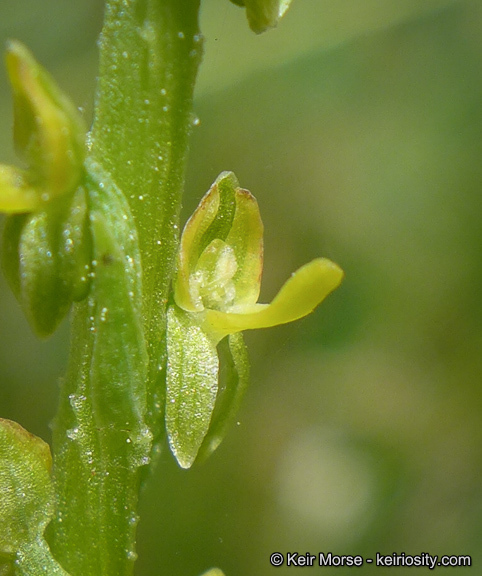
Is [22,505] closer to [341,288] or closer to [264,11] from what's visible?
[264,11]

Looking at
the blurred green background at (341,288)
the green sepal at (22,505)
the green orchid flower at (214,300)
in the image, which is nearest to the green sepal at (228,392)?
the green orchid flower at (214,300)

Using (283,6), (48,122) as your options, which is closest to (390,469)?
(283,6)

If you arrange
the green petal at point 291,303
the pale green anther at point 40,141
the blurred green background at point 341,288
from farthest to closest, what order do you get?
1. the blurred green background at point 341,288
2. the green petal at point 291,303
3. the pale green anther at point 40,141

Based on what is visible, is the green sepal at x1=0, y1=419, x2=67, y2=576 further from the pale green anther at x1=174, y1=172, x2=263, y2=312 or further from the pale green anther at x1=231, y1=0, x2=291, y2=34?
the pale green anther at x1=231, y1=0, x2=291, y2=34

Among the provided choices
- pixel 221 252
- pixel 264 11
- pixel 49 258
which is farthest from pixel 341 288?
pixel 49 258

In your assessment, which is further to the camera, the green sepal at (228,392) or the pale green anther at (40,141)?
the green sepal at (228,392)

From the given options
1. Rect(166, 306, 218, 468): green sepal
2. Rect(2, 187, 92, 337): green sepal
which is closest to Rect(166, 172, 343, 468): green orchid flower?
Rect(166, 306, 218, 468): green sepal

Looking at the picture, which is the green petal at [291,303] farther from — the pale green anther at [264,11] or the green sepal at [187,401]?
the pale green anther at [264,11]
